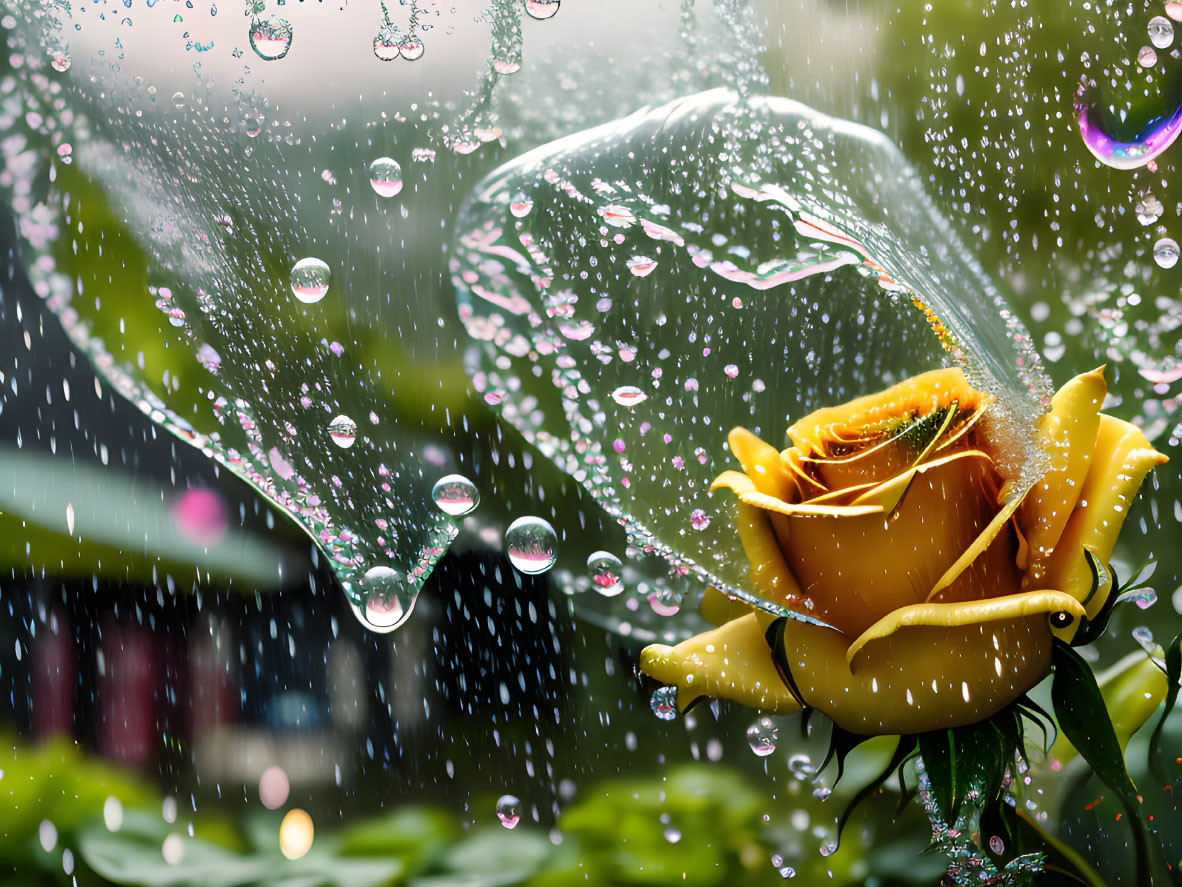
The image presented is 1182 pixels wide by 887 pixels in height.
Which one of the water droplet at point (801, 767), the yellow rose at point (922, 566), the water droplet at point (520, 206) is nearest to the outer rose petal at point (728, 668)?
the yellow rose at point (922, 566)

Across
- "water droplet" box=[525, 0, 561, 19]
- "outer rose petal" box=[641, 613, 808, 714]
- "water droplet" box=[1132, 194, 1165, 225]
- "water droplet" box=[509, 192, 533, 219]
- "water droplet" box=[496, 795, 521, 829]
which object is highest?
"water droplet" box=[525, 0, 561, 19]

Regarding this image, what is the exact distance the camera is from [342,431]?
0.85 ft

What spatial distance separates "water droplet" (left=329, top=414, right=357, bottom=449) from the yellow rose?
130mm

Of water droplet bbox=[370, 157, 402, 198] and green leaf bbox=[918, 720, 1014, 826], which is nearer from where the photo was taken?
green leaf bbox=[918, 720, 1014, 826]

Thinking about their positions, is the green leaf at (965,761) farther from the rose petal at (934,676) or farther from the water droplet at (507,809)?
the water droplet at (507,809)

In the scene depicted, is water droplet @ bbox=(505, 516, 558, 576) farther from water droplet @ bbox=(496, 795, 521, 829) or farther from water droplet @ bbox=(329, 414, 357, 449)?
water droplet @ bbox=(496, 795, 521, 829)

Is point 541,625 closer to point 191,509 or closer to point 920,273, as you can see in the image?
point 191,509

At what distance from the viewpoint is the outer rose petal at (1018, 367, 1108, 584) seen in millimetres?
143

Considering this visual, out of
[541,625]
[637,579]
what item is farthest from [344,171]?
[541,625]

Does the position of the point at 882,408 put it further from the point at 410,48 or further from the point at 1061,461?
the point at 410,48

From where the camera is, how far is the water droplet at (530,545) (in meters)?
0.25

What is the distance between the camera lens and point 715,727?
1.52 feet

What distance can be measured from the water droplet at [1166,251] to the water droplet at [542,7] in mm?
250

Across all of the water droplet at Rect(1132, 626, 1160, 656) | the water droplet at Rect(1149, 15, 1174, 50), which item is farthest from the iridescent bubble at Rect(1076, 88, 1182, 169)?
the water droplet at Rect(1132, 626, 1160, 656)
